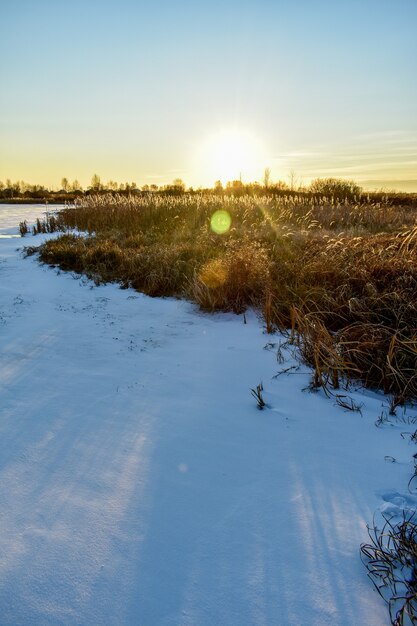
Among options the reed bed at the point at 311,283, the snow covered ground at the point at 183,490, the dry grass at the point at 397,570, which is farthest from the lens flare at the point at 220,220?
the dry grass at the point at 397,570

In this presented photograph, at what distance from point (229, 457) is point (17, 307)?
366cm

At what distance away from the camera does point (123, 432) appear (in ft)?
7.97

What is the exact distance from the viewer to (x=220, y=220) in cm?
1106

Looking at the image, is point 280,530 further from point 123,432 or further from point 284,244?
point 284,244

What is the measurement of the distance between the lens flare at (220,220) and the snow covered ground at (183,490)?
22.2 feet

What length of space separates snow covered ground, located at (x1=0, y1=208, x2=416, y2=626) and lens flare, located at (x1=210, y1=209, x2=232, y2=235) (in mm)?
6774

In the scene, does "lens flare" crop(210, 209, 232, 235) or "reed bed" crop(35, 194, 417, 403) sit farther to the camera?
"lens flare" crop(210, 209, 232, 235)

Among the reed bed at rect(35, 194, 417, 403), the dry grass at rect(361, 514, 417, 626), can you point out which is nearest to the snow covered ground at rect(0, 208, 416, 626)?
the dry grass at rect(361, 514, 417, 626)

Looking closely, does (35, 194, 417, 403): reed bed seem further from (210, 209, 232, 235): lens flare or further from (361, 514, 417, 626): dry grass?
(361, 514, 417, 626): dry grass

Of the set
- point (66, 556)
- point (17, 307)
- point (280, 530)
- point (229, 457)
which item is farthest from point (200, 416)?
point (17, 307)

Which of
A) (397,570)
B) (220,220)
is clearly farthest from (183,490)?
(220,220)

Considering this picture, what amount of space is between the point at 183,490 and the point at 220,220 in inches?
384

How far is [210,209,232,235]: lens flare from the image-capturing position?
9992 mm

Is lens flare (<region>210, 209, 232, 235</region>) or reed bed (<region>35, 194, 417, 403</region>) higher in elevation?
lens flare (<region>210, 209, 232, 235</region>)
